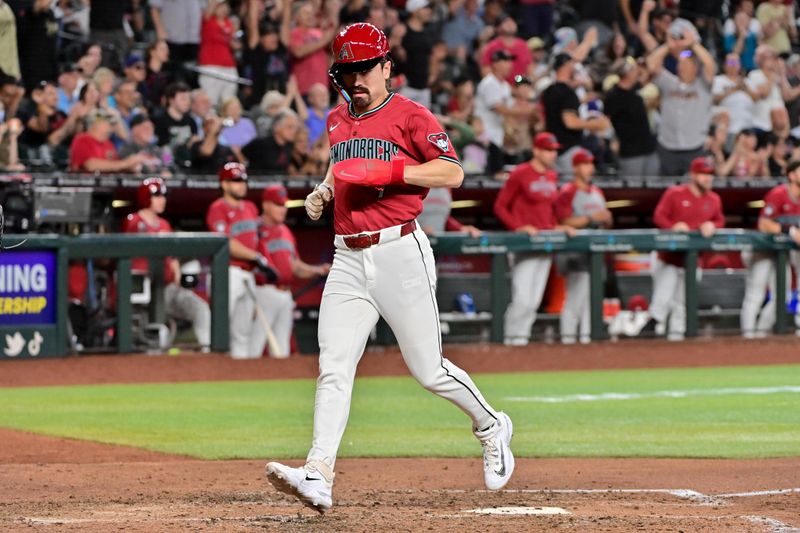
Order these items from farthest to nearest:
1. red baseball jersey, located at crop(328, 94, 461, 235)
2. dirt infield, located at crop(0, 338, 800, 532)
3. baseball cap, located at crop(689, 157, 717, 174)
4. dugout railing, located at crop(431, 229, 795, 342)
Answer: baseball cap, located at crop(689, 157, 717, 174) → dugout railing, located at crop(431, 229, 795, 342) → red baseball jersey, located at crop(328, 94, 461, 235) → dirt infield, located at crop(0, 338, 800, 532)

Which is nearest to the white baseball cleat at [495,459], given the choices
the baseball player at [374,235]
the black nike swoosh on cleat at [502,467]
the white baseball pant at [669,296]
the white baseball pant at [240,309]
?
the black nike swoosh on cleat at [502,467]

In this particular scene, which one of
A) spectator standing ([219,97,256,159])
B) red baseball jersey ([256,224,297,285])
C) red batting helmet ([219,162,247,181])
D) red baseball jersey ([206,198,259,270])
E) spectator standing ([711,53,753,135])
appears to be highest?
spectator standing ([711,53,753,135])

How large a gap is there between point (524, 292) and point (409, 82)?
3.48 meters

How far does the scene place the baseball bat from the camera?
550 inches

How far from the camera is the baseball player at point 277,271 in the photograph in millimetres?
14031

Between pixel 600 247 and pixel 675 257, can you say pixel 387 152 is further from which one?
pixel 675 257

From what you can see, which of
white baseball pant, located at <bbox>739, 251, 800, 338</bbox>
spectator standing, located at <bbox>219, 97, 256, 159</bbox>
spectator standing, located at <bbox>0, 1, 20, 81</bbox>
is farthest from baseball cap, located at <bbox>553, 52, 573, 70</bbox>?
spectator standing, located at <bbox>0, 1, 20, 81</bbox>

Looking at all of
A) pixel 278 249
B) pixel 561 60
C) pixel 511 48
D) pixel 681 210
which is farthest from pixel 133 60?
pixel 681 210

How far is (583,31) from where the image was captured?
20.0m

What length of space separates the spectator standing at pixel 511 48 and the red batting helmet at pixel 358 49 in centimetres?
1225

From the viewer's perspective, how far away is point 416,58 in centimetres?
1733

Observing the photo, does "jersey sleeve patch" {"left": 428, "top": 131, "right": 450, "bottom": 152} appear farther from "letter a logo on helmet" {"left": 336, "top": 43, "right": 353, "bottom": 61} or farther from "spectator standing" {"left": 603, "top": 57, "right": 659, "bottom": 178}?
"spectator standing" {"left": 603, "top": 57, "right": 659, "bottom": 178}

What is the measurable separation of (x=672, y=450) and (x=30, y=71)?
29.8 feet

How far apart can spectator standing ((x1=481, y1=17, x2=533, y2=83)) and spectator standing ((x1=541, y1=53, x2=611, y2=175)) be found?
1.38 m
